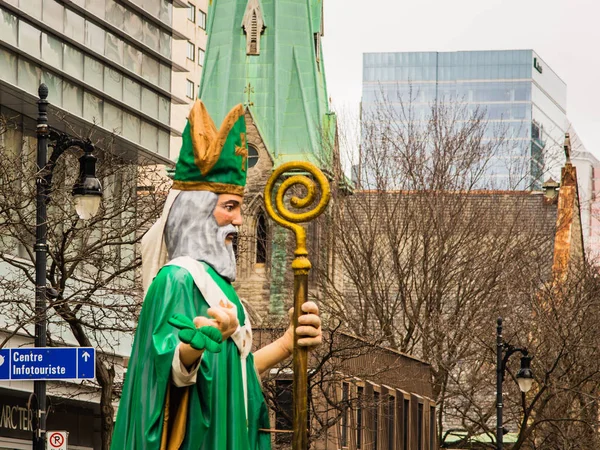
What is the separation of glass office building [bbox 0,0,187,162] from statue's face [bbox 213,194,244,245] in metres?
20.5

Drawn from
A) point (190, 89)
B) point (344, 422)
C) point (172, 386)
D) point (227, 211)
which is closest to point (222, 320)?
point (172, 386)

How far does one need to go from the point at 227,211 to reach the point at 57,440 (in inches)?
448

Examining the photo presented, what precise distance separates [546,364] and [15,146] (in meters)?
13.9

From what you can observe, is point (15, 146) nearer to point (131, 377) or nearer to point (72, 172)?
point (72, 172)

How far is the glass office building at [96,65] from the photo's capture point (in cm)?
3312

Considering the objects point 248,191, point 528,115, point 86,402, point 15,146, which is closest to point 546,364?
point 86,402

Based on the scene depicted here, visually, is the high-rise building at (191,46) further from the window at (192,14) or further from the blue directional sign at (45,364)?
the blue directional sign at (45,364)

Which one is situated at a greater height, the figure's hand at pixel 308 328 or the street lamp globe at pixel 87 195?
the street lamp globe at pixel 87 195

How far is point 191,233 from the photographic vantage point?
9469 mm

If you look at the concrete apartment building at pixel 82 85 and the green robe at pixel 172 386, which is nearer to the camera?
the green robe at pixel 172 386

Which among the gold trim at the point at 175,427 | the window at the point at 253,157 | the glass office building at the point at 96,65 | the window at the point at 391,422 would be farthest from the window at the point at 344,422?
the window at the point at 253,157

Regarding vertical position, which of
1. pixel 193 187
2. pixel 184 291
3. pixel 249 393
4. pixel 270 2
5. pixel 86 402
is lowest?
pixel 86 402

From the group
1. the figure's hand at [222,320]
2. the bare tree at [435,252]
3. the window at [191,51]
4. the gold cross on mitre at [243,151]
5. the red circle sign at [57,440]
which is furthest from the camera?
the window at [191,51]

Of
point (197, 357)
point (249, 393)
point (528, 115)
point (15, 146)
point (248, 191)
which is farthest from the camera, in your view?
point (528, 115)
